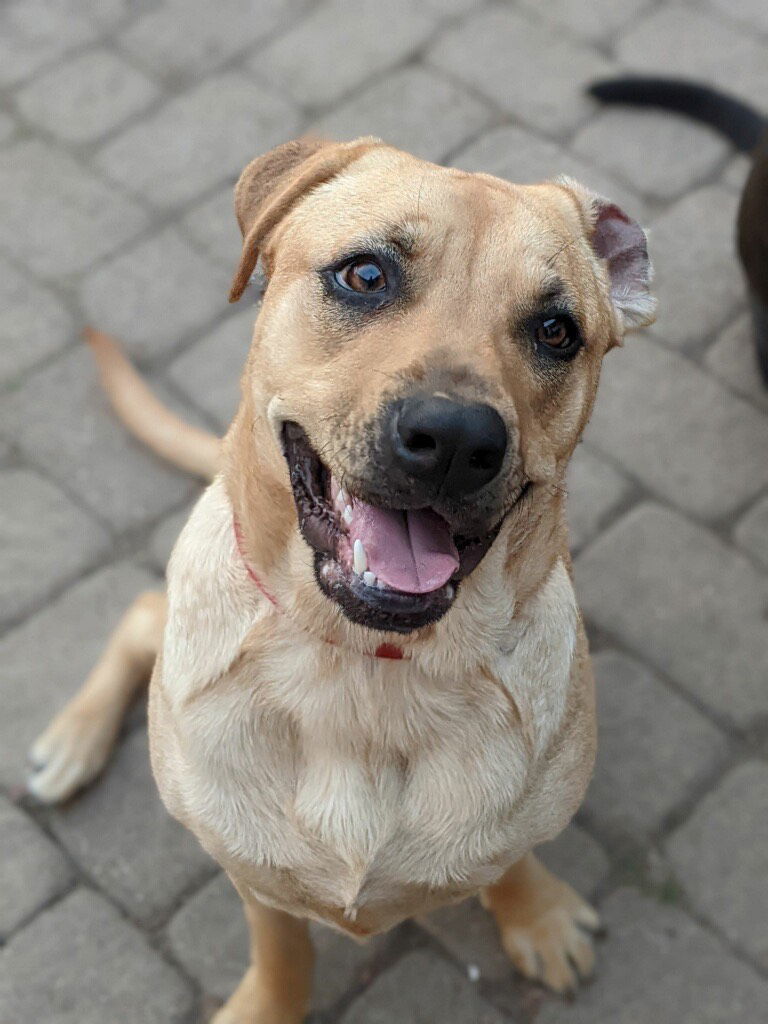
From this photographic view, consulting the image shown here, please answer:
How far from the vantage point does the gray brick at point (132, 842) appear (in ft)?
10.7

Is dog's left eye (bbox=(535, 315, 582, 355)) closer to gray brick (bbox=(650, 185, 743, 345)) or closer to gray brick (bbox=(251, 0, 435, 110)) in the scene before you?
gray brick (bbox=(650, 185, 743, 345))

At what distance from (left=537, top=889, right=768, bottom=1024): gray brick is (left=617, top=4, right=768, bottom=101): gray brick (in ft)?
12.1

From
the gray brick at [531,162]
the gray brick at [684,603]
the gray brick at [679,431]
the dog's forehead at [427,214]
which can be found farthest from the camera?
the gray brick at [531,162]

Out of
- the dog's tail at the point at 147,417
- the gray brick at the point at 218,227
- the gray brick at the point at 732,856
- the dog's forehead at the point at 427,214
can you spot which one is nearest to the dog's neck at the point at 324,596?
the dog's forehead at the point at 427,214

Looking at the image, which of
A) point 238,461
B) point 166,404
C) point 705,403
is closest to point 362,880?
point 238,461

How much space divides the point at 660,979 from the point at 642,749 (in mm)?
675

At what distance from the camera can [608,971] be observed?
3.21m

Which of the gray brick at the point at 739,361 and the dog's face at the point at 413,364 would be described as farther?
the gray brick at the point at 739,361

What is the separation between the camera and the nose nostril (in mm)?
1936

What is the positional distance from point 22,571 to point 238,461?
176cm

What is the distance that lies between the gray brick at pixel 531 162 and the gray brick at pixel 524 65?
14cm

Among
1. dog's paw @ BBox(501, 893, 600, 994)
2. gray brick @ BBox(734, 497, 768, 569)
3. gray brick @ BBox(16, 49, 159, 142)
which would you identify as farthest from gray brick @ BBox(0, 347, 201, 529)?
gray brick @ BBox(734, 497, 768, 569)

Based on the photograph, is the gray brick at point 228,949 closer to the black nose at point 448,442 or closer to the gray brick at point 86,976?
the gray brick at point 86,976

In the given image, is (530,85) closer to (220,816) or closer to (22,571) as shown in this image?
(22,571)
